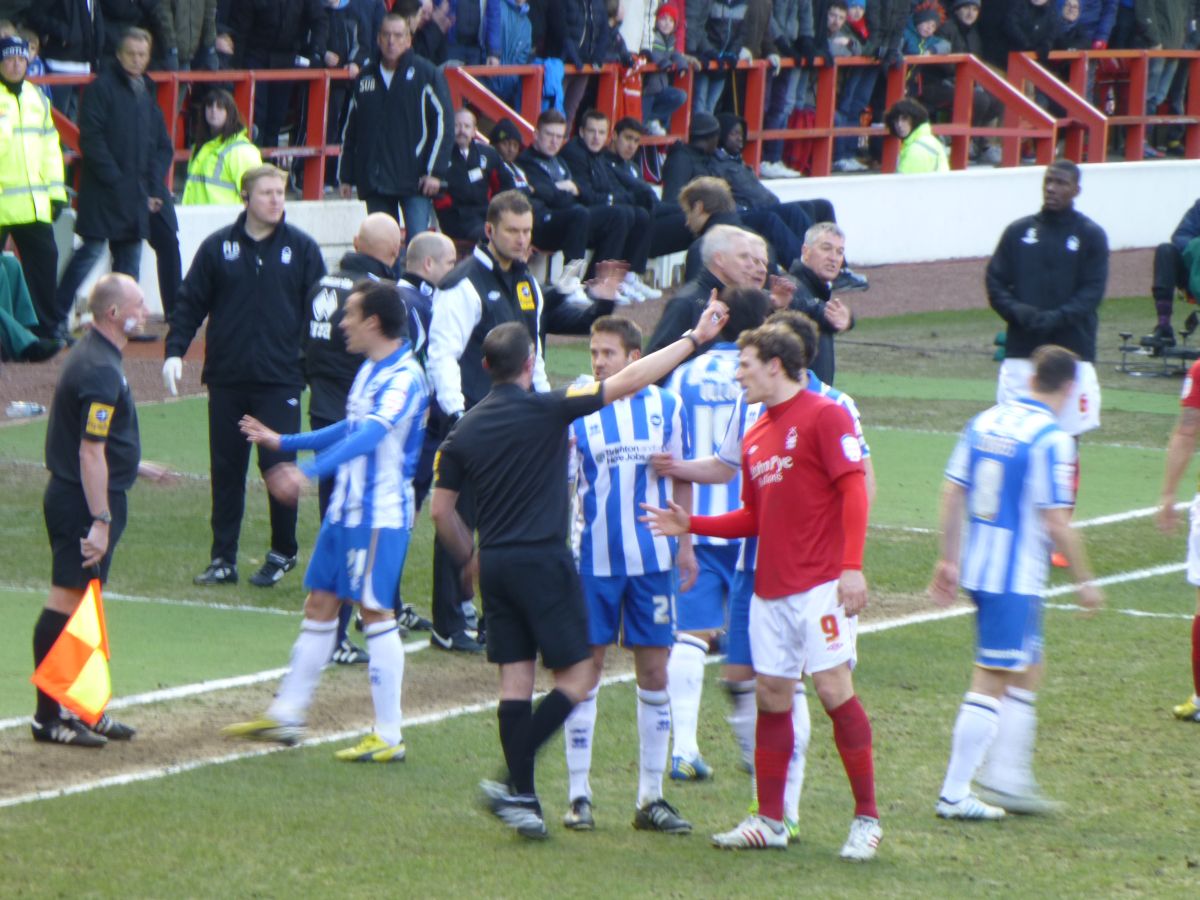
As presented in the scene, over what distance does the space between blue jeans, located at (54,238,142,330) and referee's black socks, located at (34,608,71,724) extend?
967 cm

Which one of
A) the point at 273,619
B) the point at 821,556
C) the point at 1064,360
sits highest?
the point at 1064,360

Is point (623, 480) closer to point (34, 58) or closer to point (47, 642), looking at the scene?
point (47, 642)

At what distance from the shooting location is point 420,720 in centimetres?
857

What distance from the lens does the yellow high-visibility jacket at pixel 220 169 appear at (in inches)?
717

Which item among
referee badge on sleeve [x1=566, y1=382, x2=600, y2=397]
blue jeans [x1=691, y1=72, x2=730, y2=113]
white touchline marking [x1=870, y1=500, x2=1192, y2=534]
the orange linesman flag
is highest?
blue jeans [x1=691, y1=72, x2=730, y2=113]

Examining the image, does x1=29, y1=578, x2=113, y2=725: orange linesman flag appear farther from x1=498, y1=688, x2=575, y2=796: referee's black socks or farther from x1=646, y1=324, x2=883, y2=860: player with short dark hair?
x1=646, y1=324, x2=883, y2=860: player with short dark hair

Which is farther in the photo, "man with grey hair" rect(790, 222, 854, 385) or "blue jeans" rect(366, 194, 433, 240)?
"blue jeans" rect(366, 194, 433, 240)

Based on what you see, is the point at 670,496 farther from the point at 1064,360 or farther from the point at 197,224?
the point at 197,224

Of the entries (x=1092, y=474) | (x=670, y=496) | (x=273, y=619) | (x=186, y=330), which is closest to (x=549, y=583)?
(x=670, y=496)

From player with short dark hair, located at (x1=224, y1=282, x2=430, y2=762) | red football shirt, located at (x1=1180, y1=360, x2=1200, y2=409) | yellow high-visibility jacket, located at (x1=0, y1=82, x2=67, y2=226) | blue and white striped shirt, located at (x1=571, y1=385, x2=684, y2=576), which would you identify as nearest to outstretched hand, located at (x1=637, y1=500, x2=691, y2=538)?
blue and white striped shirt, located at (x1=571, y1=385, x2=684, y2=576)

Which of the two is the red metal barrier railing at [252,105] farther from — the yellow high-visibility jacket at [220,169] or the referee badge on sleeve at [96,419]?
the referee badge on sleeve at [96,419]

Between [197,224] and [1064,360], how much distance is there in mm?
12968

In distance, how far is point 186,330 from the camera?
35.9ft

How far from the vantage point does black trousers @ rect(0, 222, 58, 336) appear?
55.2 ft
